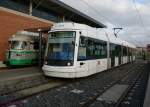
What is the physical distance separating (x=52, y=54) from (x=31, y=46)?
8.70m

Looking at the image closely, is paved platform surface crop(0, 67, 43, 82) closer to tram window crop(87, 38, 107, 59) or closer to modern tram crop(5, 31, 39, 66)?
tram window crop(87, 38, 107, 59)

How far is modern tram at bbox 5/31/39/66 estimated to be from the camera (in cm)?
2083

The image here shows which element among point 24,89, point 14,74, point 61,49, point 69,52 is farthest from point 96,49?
point 24,89

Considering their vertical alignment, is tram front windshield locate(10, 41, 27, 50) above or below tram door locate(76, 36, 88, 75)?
above

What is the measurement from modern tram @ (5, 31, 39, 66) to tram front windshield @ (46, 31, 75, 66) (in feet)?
22.9

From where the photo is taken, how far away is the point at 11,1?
2436 centimetres

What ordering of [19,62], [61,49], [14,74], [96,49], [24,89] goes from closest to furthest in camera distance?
[24,89]
[61,49]
[14,74]
[96,49]
[19,62]

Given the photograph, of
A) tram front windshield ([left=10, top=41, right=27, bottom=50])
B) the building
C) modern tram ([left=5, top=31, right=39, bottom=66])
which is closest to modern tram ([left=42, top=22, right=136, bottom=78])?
modern tram ([left=5, top=31, right=39, bottom=66])

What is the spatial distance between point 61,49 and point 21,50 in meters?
8.04

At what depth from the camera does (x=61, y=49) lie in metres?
14.0

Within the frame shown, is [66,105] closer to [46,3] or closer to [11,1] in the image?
[11,1]

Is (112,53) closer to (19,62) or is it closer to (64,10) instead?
(19,62)

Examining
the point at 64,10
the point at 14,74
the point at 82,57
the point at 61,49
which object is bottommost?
the point at 14,74

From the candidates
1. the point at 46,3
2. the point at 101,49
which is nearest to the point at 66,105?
the point at 101,49
